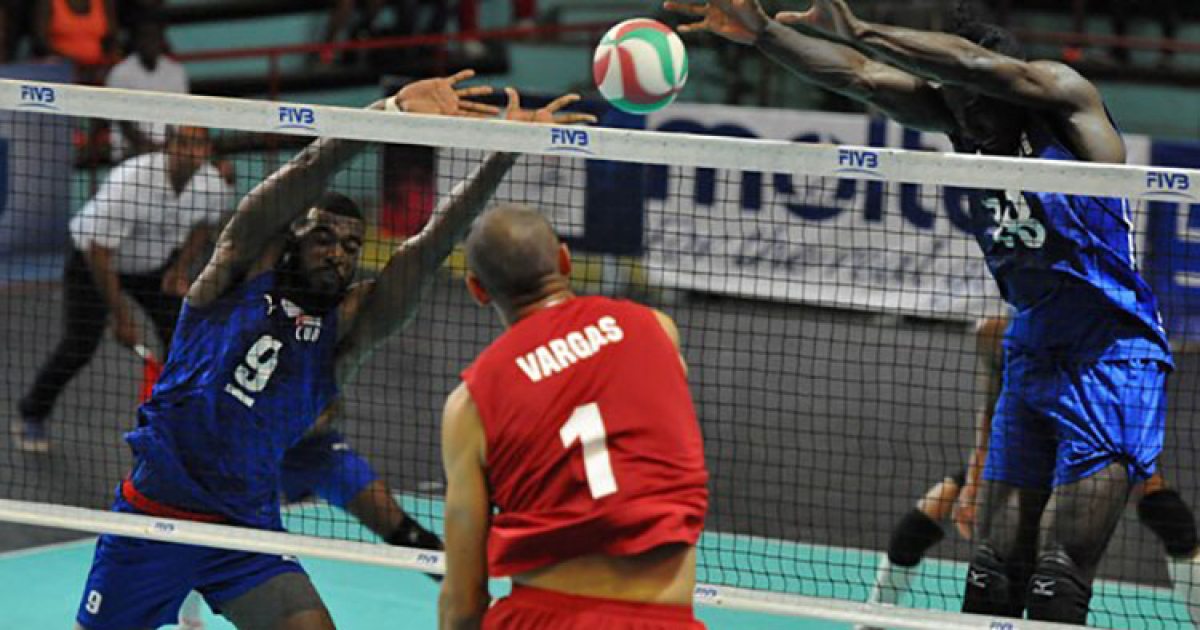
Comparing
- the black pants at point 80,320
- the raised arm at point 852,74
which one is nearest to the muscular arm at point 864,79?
the raised arm at point 852,74

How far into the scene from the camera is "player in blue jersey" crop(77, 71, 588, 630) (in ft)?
20.0

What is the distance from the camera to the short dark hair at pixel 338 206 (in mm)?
6262

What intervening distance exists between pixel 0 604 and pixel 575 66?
41.7 feet

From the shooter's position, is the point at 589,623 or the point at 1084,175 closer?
the point at 589,623

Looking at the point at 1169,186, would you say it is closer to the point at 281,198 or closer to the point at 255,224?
the point at 281,198

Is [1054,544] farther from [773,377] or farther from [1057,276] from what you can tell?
[773,377]

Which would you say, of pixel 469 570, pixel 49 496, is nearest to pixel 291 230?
pixel 469 570

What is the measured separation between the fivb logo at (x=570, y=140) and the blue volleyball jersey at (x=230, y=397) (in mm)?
1095

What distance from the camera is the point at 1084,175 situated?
5.71 metres

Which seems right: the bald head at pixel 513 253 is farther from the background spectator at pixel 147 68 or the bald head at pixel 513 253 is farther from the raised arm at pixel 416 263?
the background spectator at pixel 147 68

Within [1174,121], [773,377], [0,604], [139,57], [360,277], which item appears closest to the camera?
[0,604]

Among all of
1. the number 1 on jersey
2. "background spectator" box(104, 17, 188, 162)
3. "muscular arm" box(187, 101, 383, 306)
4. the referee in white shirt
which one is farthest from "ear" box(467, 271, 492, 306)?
"background spectator" box(104, 17, 188, 162)

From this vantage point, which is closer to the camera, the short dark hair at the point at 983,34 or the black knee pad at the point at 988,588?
the short dark hair at the point at 983,34

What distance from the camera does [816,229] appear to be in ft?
46.0
